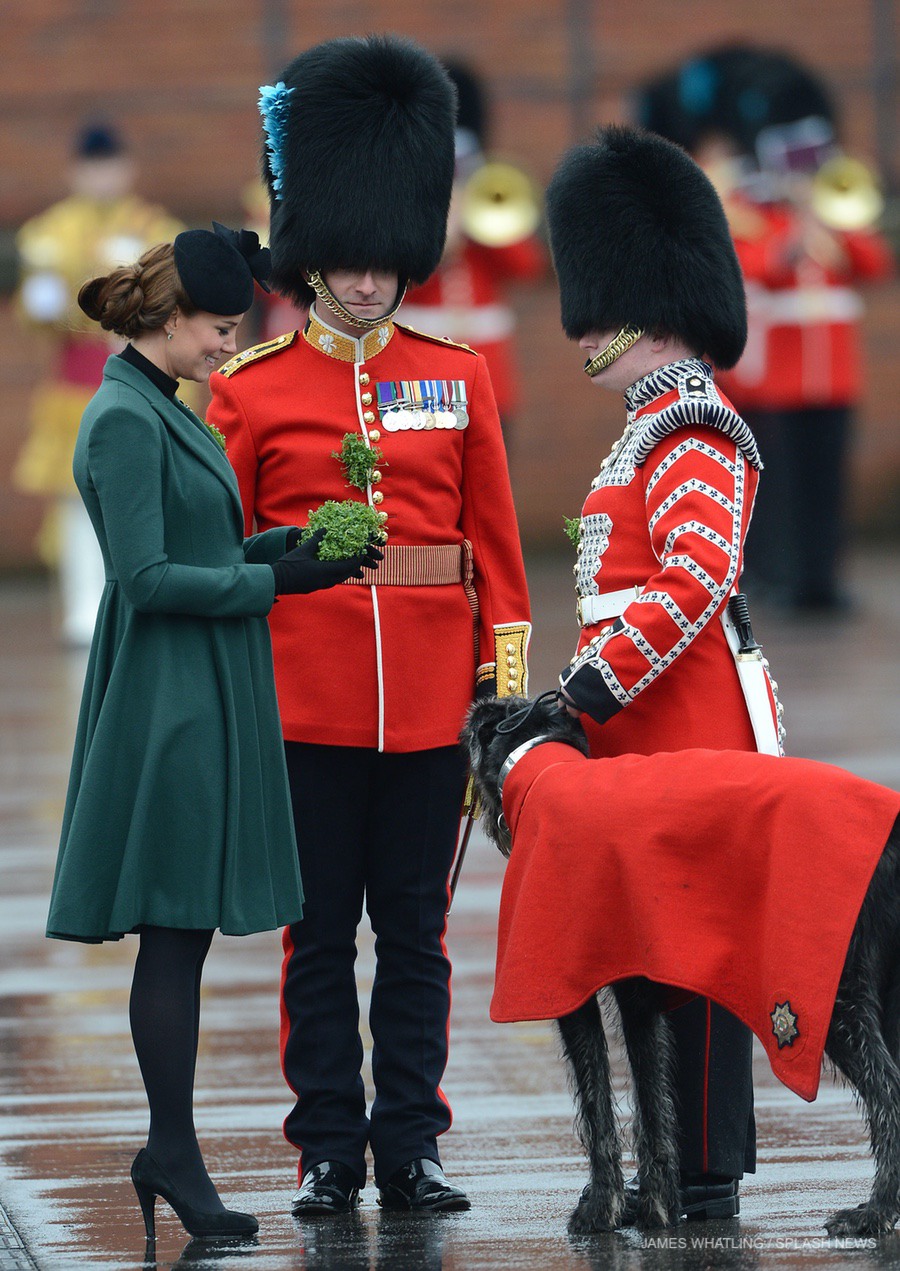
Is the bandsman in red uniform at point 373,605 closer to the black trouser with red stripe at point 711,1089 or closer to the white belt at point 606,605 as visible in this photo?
the white belt at point 606,605

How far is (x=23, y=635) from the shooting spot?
37.1ft

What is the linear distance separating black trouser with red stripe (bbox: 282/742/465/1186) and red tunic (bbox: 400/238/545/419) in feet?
23.4

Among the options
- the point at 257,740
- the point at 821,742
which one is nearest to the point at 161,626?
the point at 257,740

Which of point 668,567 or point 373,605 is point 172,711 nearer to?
point 373,605

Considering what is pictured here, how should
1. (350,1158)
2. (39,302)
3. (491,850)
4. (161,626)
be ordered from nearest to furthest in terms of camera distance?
(161,626) < (350,1158) < (491,850) < (39,302)

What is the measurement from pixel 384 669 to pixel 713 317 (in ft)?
2.62

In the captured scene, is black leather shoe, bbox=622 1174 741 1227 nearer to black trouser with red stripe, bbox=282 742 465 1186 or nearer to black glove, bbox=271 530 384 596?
black trouser with red stripe, bbox=282 742 465 1186

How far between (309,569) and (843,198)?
8.05 metres

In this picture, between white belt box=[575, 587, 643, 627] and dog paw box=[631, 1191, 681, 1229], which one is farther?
white belt box=[575, 587, 643, 627]

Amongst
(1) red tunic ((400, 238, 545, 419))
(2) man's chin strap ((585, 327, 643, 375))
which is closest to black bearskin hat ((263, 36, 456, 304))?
(2) man's chin strap ((585, 327, 643, 375))

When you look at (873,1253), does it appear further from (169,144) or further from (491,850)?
(169,144)

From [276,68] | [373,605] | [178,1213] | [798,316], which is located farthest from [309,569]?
[276,68]

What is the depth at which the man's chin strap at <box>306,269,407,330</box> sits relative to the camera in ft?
13.3

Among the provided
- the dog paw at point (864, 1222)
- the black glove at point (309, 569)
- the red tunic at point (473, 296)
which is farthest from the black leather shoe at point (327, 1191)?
the red tunic at point (473, 296)
